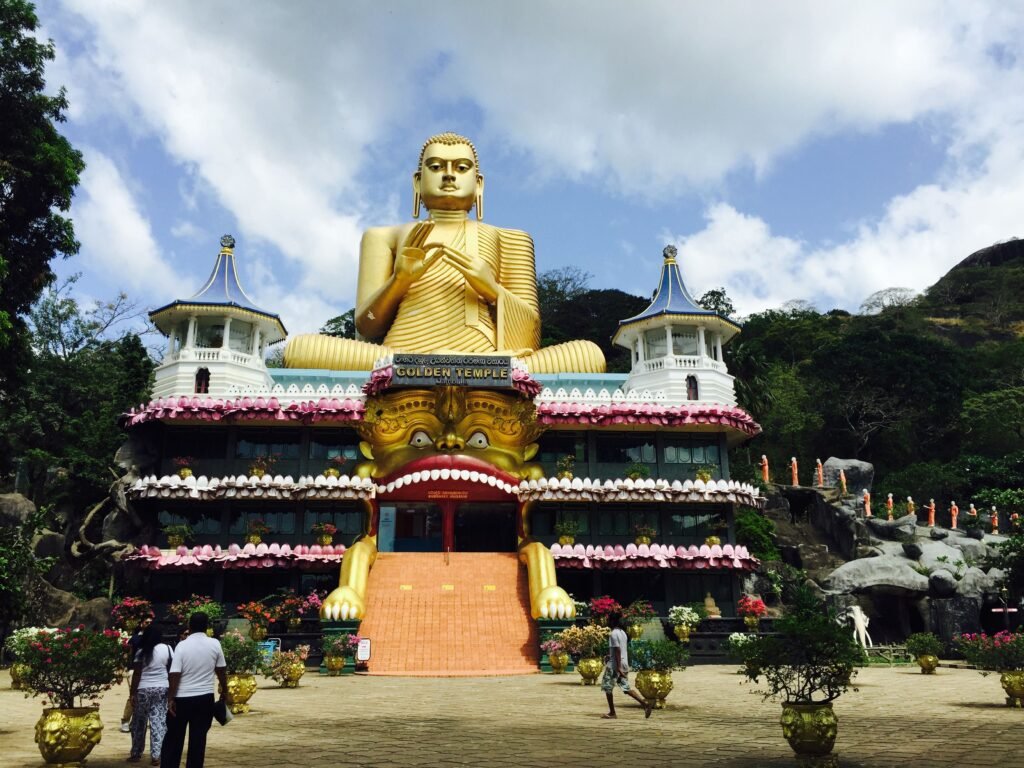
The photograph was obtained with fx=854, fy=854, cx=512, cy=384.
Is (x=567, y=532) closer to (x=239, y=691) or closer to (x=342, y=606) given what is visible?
(x=342, y=606)

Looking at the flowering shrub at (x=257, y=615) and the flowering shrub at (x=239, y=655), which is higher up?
the flowering shrub at (x=257, y=615)

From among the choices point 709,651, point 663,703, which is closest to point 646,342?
point 709,651

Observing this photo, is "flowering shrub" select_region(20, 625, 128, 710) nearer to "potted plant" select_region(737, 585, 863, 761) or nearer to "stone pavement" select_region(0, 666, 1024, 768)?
"stone pavement" select_region(0, 666, 1024, 768)

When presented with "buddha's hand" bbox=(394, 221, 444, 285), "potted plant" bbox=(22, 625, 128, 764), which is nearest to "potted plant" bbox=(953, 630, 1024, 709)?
"potted plant" bbox=(22, 625, 128, 764)

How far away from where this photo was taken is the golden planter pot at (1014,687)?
470 inches

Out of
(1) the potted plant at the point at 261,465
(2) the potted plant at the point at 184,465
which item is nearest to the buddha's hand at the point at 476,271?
(1) the potted plant at the point at 261,465

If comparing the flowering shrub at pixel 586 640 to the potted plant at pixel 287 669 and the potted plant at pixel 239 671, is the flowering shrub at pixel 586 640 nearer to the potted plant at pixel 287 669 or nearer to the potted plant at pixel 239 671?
the potted plant at pixel 287 669

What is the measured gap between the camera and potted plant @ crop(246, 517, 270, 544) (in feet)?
80.8

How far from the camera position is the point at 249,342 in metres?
29.6

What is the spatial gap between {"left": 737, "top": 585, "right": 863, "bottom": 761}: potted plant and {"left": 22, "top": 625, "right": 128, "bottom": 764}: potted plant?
594 centimetres

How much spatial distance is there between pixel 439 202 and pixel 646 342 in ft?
31.0

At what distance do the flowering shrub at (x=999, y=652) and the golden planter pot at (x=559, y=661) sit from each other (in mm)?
8027

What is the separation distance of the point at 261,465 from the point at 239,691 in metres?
14.6

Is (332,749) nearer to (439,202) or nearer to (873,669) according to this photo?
(873,669)
